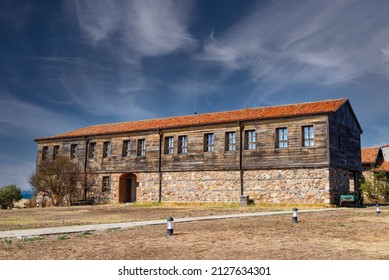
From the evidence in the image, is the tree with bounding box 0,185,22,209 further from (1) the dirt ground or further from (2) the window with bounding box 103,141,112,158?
(1) the dirt ground

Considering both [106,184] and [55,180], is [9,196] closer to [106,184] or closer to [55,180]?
[55,180]

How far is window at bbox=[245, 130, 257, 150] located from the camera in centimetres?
2934

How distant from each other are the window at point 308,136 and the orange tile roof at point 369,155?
14.3m

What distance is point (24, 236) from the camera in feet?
36.3

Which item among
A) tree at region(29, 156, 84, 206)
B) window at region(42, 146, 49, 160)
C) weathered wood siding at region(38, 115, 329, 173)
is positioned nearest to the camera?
weathered wood siding at region(38, 115, 329, 173)

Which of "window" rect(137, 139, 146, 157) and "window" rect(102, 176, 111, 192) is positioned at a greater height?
"window" rect(137, 139, 146, 157)

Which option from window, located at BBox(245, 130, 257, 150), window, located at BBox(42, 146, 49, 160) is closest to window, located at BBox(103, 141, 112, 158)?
window, located at BBox(42, 146, 49, 160)

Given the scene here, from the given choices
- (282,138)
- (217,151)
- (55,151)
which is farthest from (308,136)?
(55,151)

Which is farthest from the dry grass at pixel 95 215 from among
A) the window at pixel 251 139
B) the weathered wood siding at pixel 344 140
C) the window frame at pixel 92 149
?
the window frame at pixel 92 149

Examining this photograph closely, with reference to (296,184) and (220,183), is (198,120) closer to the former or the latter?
(220,183)

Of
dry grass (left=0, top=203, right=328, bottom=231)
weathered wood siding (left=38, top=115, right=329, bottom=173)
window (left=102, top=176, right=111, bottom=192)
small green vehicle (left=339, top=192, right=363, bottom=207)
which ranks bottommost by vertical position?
dry grass (left=0, top=203, right=328, bottom=231)

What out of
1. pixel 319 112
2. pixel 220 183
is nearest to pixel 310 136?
pixel 319 112

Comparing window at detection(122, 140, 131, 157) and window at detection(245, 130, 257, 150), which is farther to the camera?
window at detection(122, 140, 131, 157)
